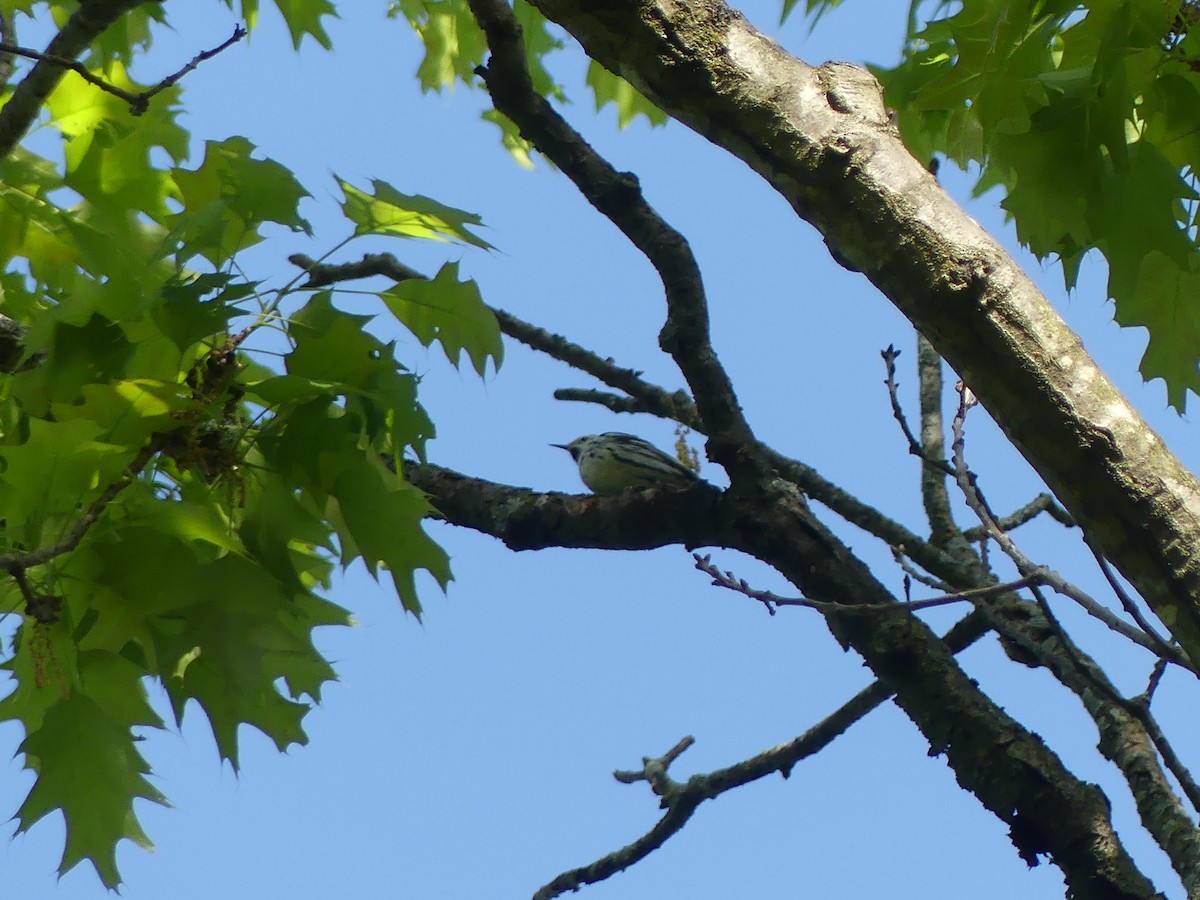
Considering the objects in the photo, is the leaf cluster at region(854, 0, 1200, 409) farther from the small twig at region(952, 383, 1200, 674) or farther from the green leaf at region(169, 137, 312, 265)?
the green leaf at region(169, 137, 312, 265)

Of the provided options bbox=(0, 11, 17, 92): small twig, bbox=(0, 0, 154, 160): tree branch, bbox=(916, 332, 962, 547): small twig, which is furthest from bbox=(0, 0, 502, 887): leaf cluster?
bbox=(916, 332, 962, 547): small twig

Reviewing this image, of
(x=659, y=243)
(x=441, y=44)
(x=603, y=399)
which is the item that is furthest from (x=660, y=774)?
(x=441, y=44)

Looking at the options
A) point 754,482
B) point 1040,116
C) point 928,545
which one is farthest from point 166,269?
point 928,545

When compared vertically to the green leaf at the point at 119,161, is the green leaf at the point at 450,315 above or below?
below

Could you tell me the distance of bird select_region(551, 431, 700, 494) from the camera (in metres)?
5.76

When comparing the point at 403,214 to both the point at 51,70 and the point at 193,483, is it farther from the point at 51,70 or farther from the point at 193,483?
the point at 51,70

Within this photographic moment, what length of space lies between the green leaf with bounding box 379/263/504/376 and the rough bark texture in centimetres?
52

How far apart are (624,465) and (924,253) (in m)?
4.00

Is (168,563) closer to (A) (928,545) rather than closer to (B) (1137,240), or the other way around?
(B) (1137,240)

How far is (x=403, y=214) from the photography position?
7.63 feet

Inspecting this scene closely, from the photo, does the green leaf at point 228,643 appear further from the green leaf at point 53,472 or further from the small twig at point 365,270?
the small twig at point 365,270

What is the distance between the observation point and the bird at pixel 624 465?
5758 mm

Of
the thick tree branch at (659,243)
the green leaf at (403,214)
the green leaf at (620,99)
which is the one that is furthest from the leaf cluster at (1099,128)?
the green leaf at (620,99)

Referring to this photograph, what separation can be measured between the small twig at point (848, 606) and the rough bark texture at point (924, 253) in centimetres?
32
